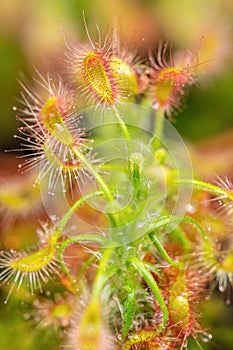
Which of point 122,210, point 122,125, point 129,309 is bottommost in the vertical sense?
point 129,309

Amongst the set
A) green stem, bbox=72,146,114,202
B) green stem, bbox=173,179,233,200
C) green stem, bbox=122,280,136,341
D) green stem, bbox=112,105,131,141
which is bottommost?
green stem, bbox=122,280,136,341

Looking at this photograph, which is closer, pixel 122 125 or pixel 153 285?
pixel 153 285

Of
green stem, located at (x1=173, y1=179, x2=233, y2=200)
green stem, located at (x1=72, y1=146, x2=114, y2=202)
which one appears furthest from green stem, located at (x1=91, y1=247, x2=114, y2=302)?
green stem, located at (x1=173, y1=179, x2=233, y2=200)

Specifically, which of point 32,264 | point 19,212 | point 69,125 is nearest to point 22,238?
point 19,212

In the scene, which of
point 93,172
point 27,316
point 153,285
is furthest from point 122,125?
point 27,316

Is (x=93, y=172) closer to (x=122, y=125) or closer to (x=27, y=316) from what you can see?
(x=122, y=125)

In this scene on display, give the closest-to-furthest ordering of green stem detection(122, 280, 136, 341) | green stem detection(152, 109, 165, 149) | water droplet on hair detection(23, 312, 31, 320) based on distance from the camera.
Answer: green stem detection(122, 280, 136, 341) < green stem detection(152, 109, 165, 149) < water droplet on hair detection(23, 312, 31, 320)

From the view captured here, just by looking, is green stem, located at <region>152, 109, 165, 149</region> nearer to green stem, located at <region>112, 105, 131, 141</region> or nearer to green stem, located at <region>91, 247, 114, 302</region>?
green stem, located at <region>112, 105, 131, 141</region>

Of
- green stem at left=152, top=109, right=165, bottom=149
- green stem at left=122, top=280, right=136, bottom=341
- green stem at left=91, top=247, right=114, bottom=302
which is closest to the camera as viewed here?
green stem at left=91, top=247, right=114, bottom=302

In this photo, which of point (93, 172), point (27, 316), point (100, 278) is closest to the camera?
point (100, 278)

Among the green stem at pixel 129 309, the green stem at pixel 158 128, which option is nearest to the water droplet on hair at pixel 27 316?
the green stem at pixel 129 309
